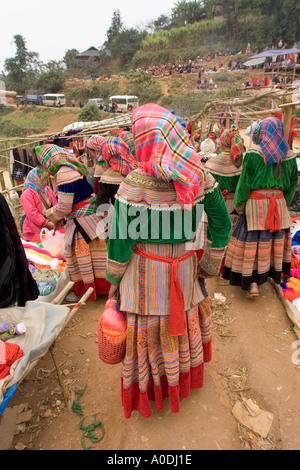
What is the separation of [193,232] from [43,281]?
2.37 m

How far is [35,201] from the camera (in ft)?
14.2

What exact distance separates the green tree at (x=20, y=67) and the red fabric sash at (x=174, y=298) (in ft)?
180

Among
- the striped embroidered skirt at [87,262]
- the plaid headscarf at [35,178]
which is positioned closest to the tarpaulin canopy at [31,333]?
the striped embroidered skirt at [87,262]

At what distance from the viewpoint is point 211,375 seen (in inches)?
100.0

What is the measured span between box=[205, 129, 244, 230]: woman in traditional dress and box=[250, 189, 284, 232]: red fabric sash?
2.11ft

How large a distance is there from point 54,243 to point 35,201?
0.68 meters

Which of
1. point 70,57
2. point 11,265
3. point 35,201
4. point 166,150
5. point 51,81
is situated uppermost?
point 70,57

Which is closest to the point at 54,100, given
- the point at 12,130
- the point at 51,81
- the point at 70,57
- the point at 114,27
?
the point at 12,130

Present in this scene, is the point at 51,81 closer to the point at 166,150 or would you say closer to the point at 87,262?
the point at 87,262

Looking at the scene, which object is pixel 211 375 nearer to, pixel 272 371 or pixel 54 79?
pixel 272 371

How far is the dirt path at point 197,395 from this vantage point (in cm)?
205


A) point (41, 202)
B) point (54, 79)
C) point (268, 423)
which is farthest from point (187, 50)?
point (268, 423)

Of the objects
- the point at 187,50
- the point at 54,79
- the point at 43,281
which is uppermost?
the point at 187,50

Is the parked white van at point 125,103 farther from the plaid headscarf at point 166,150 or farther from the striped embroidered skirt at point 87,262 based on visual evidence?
the plaid headscarf at point 166,150
